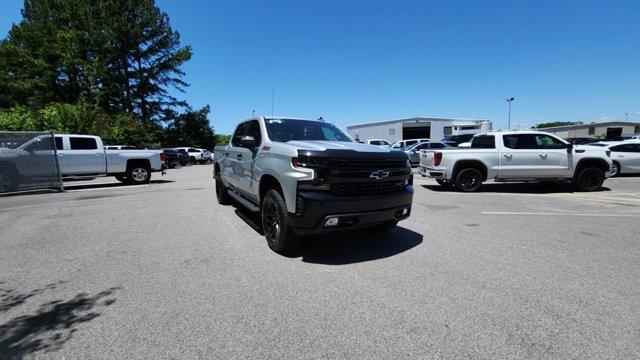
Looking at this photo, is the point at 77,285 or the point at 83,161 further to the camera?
the point at 83,161

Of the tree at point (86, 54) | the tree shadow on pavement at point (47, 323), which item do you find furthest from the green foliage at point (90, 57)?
the tree shadow on pavement at point (47, 323)

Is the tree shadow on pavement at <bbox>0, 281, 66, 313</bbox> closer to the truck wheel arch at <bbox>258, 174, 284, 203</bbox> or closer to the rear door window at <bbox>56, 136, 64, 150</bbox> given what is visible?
the truck wheel arch at <bbox>258, 174, 284, 203</bbox>

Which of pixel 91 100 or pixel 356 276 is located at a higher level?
pixel 91 100

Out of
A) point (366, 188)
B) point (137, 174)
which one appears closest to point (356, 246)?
point (366, 188)

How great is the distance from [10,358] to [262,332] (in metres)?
1.81

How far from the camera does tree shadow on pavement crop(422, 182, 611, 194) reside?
1096cm

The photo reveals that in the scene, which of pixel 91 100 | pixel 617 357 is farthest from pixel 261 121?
pixel 91 100

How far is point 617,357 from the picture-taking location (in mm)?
2418

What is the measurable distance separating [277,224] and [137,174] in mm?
12645

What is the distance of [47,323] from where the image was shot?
9.69 feet

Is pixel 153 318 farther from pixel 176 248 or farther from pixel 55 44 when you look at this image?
pixel 55 44

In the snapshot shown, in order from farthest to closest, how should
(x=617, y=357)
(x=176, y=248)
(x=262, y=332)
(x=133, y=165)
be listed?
(x=133, y=165) < (x=176, y=248) < (x=262, y=332) < (x=617, y=357)

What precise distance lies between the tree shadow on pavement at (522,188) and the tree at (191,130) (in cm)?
3882

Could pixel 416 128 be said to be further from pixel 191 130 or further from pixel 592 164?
pixel 592 164
